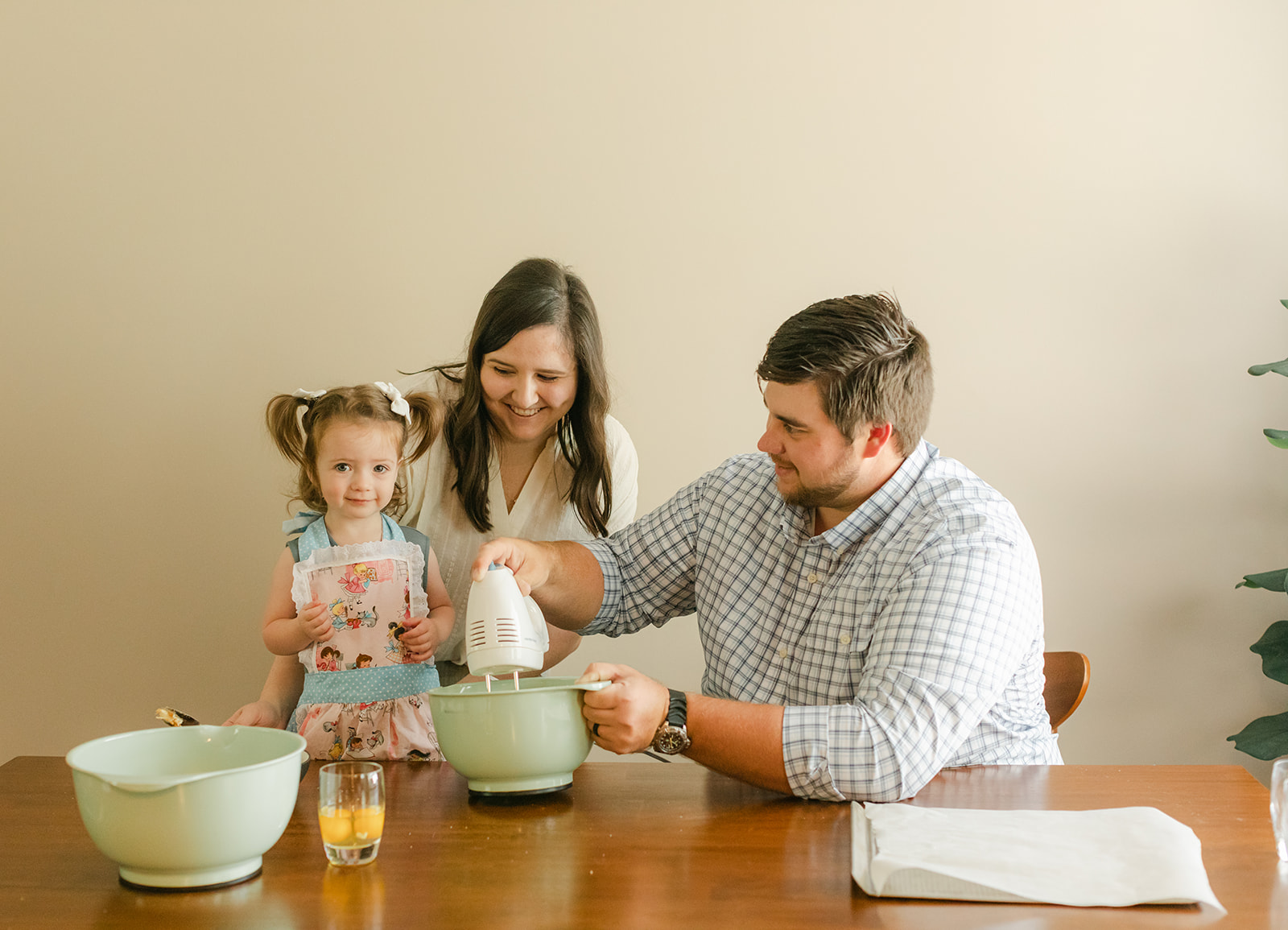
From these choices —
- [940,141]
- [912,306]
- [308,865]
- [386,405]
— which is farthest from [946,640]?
[940,141]

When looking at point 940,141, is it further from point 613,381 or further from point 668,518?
point 668,518

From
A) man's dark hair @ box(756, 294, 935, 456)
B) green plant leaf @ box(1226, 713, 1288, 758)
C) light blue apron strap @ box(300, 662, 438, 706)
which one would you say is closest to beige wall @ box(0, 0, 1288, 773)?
green plant leaf @ box(1226, 713, 1288, 758)

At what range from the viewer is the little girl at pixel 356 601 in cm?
176

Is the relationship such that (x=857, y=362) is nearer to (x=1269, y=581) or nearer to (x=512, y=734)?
(x=512, y=734)

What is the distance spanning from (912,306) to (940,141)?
0.39 metres

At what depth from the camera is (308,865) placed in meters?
1.09

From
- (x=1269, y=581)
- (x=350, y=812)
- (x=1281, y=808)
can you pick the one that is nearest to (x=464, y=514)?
(x=350, y=812)

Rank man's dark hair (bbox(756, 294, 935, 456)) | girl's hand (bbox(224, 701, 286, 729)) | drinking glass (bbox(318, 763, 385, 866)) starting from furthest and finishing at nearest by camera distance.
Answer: girl's hand (bbox(224, 701, 286, 729))
man's dark hair (bbox(756, 294, 935, 456))
drinking glass (bbox(318, 763, 385, 866))

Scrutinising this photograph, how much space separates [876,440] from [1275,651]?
1.36 meters

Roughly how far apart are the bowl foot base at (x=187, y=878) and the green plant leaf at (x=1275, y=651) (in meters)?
2.19

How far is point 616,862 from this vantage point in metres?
1.10

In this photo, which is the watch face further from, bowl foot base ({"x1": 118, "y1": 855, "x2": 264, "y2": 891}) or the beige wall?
the beige wall

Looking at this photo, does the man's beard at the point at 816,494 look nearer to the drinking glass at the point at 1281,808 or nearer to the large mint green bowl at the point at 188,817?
the drinking glass at the point at 1281,808

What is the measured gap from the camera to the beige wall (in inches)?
97.2
